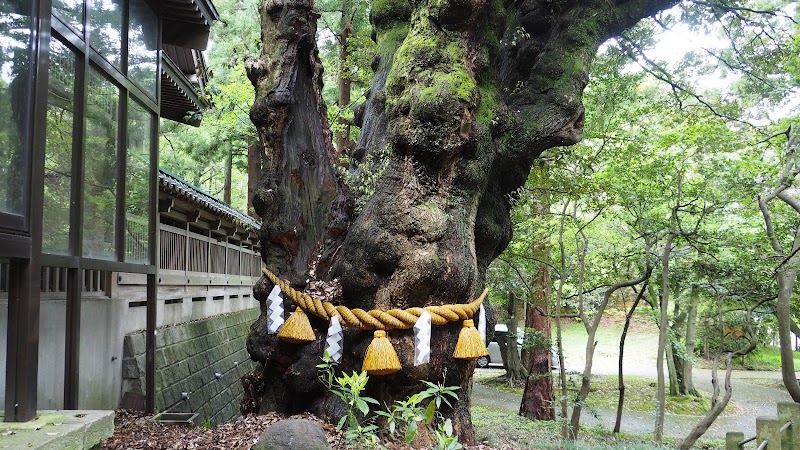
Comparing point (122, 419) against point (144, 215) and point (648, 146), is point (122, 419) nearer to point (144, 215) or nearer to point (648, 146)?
point (144, 215)

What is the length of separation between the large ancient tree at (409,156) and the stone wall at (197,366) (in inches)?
115

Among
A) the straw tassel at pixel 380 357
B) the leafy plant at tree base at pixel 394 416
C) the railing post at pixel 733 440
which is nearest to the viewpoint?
the leafy plant at tree base at pixel 394 416

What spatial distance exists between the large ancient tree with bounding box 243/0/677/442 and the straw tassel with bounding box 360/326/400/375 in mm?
181

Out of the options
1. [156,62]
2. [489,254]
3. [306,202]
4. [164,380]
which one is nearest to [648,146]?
[489,254]

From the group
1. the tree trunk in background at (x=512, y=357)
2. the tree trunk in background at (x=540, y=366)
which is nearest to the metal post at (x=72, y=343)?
the tree trunk in background at (x=540, y=366)

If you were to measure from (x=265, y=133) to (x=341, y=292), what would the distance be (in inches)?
63.5

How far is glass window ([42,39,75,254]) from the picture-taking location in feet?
11.9

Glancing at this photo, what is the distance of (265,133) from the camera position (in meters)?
4.90

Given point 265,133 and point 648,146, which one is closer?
point 265,133

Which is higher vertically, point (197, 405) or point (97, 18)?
point (97, 18)

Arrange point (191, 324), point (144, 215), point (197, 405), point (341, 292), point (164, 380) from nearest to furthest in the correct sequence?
point (341, 292), point (144, 215), point (164, 380), point (197, 405), point (191, 324)

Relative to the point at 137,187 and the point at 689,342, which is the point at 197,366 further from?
the point at 689,342

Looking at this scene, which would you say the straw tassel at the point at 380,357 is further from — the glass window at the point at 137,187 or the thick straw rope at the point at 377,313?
the glass window at the point at 137,187

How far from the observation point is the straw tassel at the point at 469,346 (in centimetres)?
412
